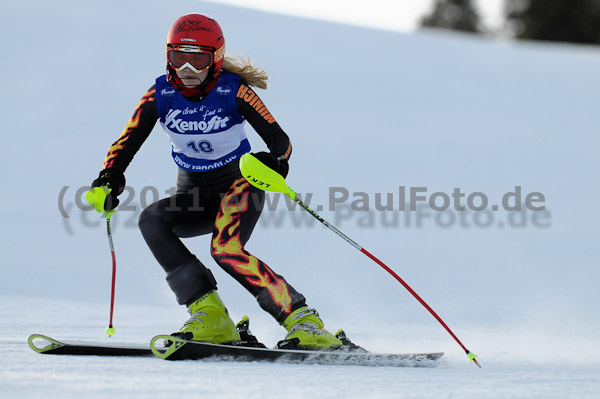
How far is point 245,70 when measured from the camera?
427 cm

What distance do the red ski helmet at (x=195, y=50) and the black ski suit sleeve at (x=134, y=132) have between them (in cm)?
17

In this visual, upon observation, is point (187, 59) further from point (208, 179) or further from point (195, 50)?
point (208, 179)

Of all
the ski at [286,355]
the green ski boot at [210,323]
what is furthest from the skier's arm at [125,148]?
the ski at [286,355]

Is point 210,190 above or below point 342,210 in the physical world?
below

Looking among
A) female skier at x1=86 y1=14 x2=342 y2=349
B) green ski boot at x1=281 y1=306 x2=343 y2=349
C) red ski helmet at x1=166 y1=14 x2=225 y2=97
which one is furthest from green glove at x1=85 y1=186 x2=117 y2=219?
green ski boot at x1=281 y1=306 x2=343 y2=349

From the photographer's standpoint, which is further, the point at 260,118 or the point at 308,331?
the point at 260,118

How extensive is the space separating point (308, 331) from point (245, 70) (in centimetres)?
140

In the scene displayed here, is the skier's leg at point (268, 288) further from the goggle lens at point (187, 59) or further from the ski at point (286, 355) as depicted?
the goggle lens at point (187, 59)

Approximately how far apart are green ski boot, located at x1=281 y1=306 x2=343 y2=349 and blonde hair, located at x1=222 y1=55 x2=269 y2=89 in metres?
1.23

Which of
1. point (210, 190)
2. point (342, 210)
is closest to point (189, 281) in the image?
point (210, 190)

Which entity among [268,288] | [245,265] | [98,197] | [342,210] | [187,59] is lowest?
[268,288]

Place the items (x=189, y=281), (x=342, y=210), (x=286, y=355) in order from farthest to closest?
(x=342, y=210) → (x=189, y=281) → (x=286, y=355)

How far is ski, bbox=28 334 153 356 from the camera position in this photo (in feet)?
12.3

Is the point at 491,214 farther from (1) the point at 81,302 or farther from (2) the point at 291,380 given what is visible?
(2) the point at 291,380
